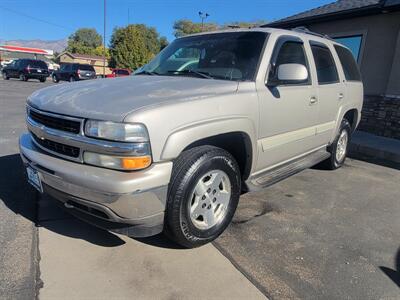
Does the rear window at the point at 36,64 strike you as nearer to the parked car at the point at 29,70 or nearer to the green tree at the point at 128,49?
the parked car at the point at 29,70

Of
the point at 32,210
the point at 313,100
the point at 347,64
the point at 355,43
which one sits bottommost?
the point at 32,210

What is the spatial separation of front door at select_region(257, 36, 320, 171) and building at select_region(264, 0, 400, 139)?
540cm

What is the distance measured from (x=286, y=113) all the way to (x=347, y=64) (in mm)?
2420

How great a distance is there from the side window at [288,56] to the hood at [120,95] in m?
0.60

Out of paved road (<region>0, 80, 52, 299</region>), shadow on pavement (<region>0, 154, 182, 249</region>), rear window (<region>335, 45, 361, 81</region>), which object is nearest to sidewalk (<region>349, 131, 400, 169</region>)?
rear window (<region>335, 45, 361, 81</region>)

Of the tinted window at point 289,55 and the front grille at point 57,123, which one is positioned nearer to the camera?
the front grille at point 57,123

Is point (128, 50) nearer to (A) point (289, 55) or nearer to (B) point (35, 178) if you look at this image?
(A) point (289, 55)

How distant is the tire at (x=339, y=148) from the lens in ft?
17.6

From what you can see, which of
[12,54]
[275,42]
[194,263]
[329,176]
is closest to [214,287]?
[194,263]

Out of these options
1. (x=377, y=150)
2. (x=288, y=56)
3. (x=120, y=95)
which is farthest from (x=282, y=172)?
(x=377, y=150)

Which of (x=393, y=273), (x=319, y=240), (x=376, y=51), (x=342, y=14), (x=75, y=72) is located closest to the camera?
(x=393, y=273)

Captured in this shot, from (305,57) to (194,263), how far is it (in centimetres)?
275

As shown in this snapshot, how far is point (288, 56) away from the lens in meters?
3.96

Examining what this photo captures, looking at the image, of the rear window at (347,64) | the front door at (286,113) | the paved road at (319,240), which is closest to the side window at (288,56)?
the front door at (286,113)
